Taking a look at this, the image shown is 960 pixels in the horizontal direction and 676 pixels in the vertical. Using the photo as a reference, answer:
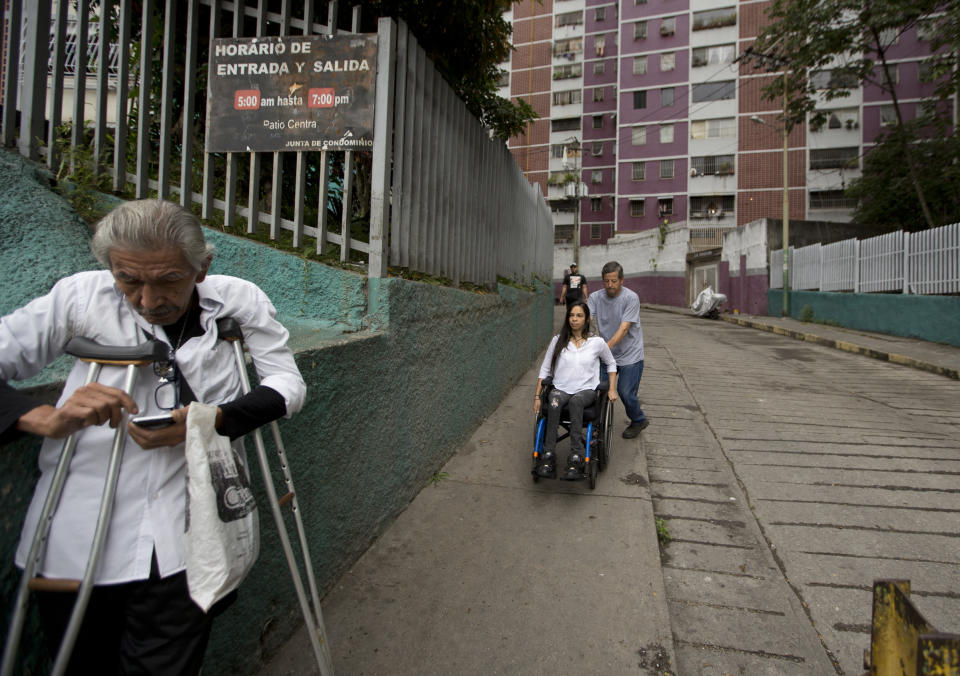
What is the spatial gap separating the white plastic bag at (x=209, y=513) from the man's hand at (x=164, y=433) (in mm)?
29

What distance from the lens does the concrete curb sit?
806cm

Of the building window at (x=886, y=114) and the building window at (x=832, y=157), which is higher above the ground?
the building window at (x=886, y=114)

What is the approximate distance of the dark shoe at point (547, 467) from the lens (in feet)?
12.5

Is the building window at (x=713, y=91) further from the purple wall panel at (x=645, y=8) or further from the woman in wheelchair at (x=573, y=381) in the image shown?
the woman in wheelchair at (x=573, y=381)

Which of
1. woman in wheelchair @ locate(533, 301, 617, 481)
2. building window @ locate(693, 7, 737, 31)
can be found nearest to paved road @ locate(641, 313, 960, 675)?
woman in wheelchair @ locate(533, 301, 617, 481)

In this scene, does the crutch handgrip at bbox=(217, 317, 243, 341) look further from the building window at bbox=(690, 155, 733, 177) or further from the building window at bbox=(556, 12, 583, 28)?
the building window at bbox=(556, 12, 583, 28)

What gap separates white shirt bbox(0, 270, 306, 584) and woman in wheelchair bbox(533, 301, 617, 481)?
2.80 meters

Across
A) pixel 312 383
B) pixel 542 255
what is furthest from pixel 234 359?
pixel 542 255

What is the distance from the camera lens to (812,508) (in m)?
3.60

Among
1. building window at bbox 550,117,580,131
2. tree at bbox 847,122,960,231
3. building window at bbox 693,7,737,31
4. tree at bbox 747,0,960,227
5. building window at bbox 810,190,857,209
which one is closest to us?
tree at bbox 747,0,960,227

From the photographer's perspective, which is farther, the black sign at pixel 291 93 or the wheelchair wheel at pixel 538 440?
the wheelchair wheel at pixel 538 440

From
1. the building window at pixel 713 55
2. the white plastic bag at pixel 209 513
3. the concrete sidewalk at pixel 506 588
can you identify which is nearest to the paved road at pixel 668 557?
the concrete sidewalk at pixel 506 588

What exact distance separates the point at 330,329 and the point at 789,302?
19.5 meters

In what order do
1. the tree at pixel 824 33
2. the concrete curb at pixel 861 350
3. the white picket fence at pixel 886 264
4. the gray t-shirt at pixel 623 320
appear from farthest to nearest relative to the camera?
the tree at pixel 824 33 → the white picket fence at pixel 886 264 → the concrete curb at pixel 861 350 → the gray t-shirt at pixel 623 320
